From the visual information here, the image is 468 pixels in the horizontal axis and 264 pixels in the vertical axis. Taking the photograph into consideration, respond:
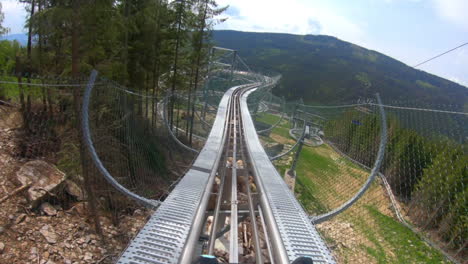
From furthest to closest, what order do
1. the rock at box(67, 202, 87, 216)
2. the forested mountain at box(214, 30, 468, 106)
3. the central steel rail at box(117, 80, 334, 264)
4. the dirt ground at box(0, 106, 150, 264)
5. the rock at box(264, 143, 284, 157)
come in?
the forested mountain at box(214, 30, 468, 106)
the rock at box(264, 143, 284, 157)
the rock at box(67, 202, 87, 216)
the dirt ground at box(0, 106, 150, 264)
the central steel rail at box(117, 80, 334, 264)

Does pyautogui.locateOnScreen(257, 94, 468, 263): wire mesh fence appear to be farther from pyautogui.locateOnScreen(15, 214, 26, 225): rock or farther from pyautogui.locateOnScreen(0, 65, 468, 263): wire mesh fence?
pyautogui.locateOnScreen(15, 214, 26, 225): rock

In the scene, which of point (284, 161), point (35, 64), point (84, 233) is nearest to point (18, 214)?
point (84, 233)

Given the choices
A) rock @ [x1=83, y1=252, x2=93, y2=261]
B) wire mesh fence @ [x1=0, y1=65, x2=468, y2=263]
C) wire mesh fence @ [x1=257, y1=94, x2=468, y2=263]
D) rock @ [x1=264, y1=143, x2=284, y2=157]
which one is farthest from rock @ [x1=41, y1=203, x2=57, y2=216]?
wire mesh fence @ [x1=257, y1=94, x2=468, y2=263]

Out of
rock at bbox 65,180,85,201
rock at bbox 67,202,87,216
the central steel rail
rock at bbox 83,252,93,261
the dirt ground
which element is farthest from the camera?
rock at bbox 65,180,85,201

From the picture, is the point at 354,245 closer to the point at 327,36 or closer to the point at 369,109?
the point at 369,109

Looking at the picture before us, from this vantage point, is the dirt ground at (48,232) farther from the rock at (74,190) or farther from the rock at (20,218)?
the rock at (74,190)

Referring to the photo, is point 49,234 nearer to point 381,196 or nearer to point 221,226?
point 221,226
